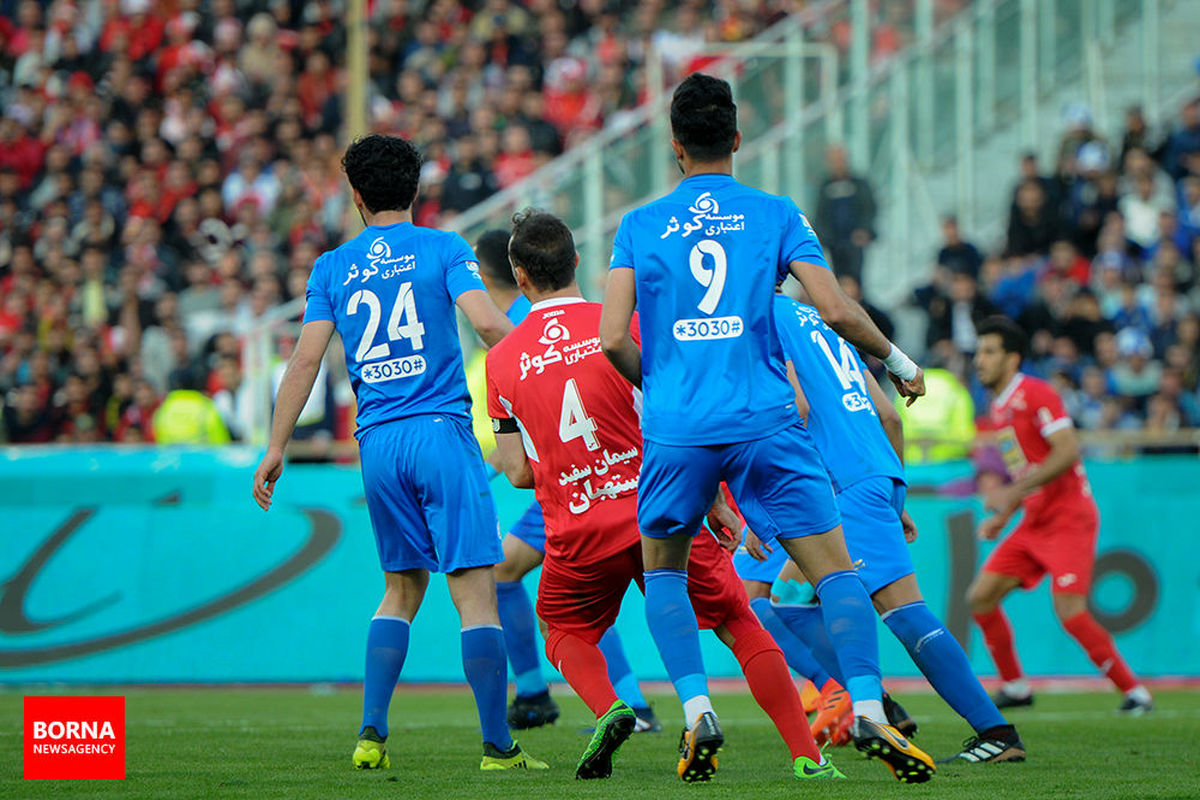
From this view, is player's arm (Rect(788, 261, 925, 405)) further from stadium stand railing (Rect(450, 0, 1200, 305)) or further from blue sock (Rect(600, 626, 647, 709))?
stadium stand railing (Rect(450, 0, 1200, 305))

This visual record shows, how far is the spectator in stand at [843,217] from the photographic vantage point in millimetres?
16312

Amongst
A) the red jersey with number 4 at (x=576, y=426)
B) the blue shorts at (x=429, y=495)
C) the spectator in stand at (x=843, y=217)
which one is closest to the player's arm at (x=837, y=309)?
the red jersey with number 4 at (x=576, y=426)

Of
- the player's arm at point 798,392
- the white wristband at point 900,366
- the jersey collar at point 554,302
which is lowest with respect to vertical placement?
the player's arm at point 798,392

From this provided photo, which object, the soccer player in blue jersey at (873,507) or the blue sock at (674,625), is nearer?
the blue sock at (674,625)

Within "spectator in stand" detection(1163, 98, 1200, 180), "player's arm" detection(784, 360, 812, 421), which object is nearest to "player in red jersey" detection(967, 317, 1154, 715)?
"player's arm" detection(784, 360, 812, 421)

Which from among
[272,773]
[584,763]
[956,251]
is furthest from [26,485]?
[956,251]

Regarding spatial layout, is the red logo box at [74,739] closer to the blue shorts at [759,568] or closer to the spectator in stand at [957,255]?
the blue shorts at [759,568]

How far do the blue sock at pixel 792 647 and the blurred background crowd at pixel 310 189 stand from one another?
7247 millimetres

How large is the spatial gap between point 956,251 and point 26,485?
895cm

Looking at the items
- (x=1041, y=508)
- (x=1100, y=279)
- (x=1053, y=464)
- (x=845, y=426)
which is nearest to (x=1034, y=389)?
(x=1053, y=464)

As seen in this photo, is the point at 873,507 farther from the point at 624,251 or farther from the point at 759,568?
the point at 624,251

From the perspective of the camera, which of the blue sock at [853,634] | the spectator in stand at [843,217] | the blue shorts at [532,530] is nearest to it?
the blue sock at [853,634]

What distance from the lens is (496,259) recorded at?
28.3 feet

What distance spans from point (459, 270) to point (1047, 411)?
4.75 metres
